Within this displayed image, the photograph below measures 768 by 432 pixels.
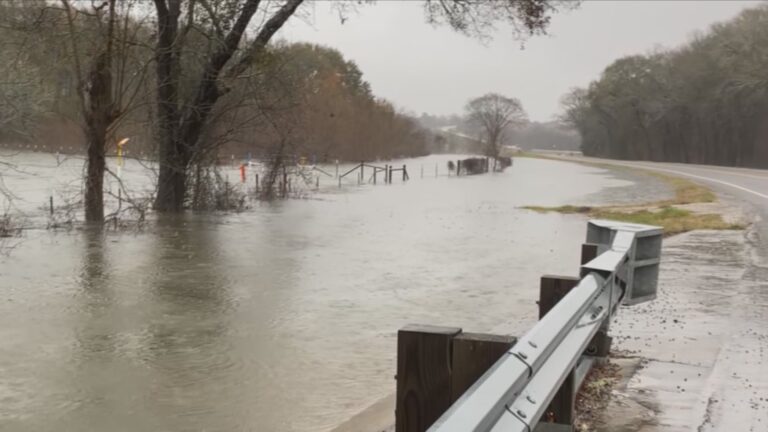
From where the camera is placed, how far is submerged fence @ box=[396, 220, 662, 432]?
2.50 metres

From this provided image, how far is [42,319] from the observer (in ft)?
28.1

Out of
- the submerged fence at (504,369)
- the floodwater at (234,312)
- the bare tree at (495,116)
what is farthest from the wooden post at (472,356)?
the bare tree at (495,116)

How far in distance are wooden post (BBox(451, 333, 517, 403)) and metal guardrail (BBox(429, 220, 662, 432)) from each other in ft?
0.39

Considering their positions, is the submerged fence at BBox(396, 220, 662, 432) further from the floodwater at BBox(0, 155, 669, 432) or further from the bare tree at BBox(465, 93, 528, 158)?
the bare tree at BBox(465, 93, 528, 158)

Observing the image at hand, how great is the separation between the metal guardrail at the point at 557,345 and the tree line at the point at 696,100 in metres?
57.8

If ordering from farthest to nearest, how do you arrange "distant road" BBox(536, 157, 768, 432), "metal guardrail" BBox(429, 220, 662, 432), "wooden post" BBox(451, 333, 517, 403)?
"distant road" BBox(536, 157, 768, 432), "wooden post" BBox(451, 333, 517, 403), "metal guardrail" BBox(429, 220, 662, 432)

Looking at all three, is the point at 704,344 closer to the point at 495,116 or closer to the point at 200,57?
the point at 200,57

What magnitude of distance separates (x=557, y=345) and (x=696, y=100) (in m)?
83.7

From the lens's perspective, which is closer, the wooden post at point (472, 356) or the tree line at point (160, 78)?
the wooden post at point (472, 356)

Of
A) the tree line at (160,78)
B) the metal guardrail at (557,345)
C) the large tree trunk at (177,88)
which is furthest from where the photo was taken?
the large tree trunk at (177,88)

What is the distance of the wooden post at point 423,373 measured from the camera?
3.19 metres

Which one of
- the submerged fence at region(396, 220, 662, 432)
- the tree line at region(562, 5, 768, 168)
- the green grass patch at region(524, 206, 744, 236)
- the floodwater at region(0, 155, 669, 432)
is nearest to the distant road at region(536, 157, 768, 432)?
the submerged fence at region(396, 220, 662, 432)

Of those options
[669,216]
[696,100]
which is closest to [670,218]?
[669,216]

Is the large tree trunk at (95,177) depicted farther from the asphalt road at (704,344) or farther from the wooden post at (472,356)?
the wooden post at (472,356)
